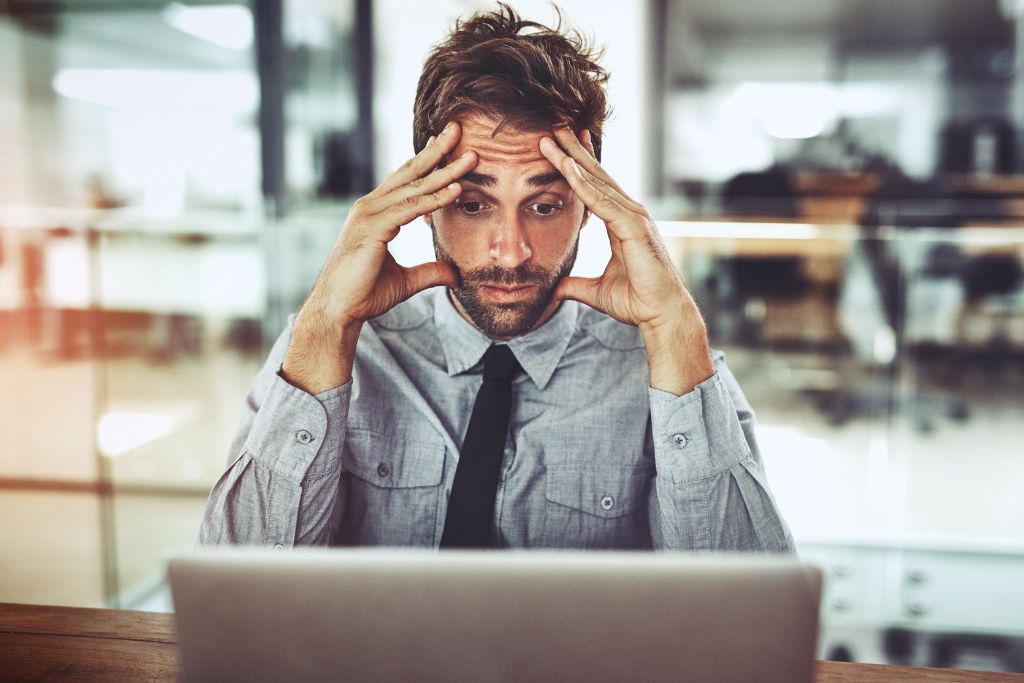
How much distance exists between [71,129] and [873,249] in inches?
152

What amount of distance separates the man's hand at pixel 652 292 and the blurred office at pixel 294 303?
7.71ft

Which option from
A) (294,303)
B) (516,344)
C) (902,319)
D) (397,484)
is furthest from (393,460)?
(902,319)

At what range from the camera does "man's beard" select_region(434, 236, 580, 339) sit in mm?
1336

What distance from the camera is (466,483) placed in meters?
1.26

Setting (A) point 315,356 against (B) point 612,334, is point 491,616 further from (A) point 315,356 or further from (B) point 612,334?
(B) point 612,334

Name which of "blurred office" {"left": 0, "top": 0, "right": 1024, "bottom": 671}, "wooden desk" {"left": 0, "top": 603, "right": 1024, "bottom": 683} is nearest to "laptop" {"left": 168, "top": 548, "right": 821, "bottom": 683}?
"wooden desk" {"left": 0, "top": 603, "right": 1024, "bottom": 683}

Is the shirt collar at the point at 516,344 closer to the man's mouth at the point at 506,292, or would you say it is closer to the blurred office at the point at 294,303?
the man's mouth at the point at 506,292

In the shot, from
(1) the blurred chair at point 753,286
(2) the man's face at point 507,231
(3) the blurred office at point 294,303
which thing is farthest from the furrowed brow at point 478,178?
(1) the blurred chair at point 753,286

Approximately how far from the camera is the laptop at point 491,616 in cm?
63

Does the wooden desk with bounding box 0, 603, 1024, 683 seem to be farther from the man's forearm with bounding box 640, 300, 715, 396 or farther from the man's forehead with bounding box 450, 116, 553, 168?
the man's forehead with bounding box 450, 116, 553, 168

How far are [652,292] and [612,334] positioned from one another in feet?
0.69

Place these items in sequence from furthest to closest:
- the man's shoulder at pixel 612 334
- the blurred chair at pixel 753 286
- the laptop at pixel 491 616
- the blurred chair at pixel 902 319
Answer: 1. the blurred chair at pixel 753 286
2. the blurred chair at pixel 902 319
3. the man's shoulder at pixel 612 334
4. the laptop at pixel 491 616

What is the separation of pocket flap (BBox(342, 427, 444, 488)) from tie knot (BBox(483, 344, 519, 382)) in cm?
14

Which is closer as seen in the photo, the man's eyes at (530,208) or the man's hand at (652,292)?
the man's hand at (652,292)
